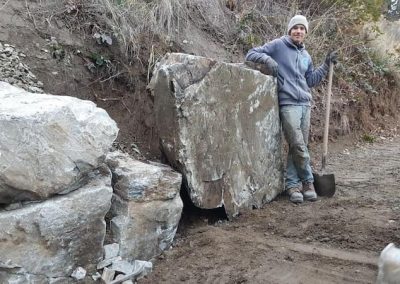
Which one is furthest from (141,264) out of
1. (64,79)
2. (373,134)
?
(373,134)

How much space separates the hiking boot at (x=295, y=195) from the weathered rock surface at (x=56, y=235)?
6.78 feet

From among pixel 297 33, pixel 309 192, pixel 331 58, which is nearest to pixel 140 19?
pixel 297 33

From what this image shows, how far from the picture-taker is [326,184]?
15.9 ft

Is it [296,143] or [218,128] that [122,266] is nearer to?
[218,128]

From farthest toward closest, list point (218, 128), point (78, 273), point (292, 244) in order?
point (218, 128), point (292, 244), point (78, 273)

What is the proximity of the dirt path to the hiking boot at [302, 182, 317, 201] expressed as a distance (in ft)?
0.29

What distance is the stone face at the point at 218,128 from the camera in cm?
388

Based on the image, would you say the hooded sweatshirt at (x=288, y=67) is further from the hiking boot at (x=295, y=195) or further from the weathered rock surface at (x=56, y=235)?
the weathered rock surface at (x=56, y=235)

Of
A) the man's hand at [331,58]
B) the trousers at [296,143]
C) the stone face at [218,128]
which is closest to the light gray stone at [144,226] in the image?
the stone face at [218,128]

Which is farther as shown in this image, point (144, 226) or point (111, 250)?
point (144, 226)

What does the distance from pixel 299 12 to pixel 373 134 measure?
2.21 metres

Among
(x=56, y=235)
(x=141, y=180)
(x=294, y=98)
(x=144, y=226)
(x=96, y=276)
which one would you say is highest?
(x=294, y=98)

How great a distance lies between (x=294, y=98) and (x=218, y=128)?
1010 millimetres

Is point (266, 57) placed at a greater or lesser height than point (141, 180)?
greater
